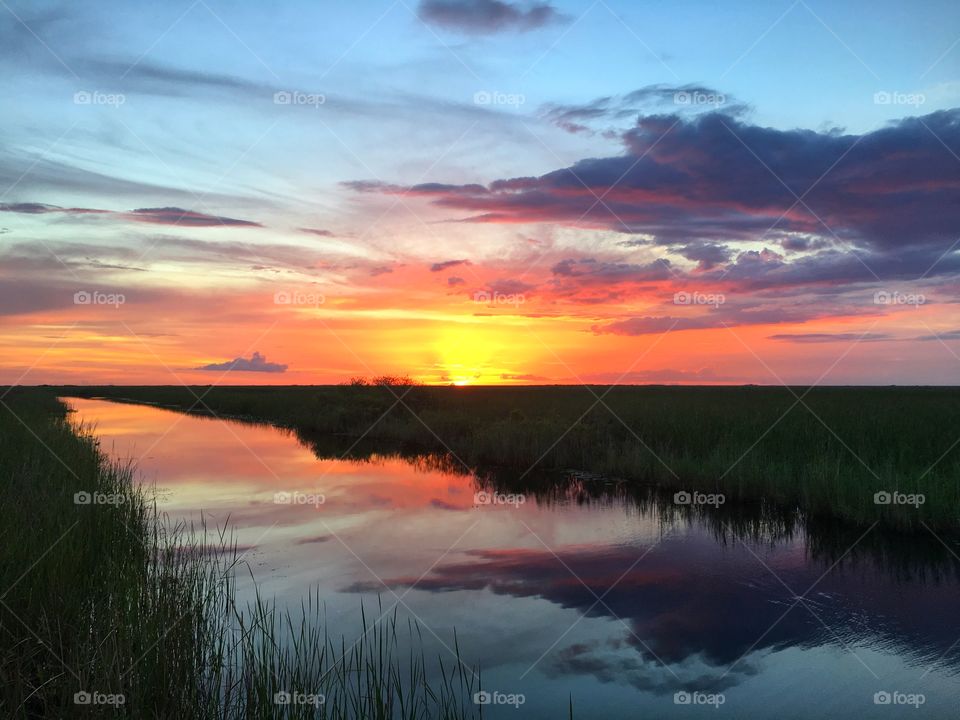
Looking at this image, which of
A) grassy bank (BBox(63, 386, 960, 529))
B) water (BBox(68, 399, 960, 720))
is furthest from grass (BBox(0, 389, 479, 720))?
grassy bank (BBox(63, 386, 960, 529))

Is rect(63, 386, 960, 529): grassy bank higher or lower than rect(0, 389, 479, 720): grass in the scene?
higher

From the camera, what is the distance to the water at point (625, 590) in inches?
256

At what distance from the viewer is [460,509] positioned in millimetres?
14734

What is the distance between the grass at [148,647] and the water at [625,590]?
0.86m

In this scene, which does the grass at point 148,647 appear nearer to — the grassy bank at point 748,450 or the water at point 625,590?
the water at point 625,590

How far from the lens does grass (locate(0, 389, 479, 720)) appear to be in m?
4.76

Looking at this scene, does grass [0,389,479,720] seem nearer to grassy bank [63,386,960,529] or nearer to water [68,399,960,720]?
water [68,399,960,720]

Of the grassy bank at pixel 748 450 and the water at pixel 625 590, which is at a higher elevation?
the grassy bank at pixel 748 450

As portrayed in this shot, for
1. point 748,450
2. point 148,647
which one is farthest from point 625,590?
point 748,450

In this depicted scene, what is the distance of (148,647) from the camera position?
5207mm

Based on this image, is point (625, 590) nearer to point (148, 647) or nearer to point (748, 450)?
point (148, 647)

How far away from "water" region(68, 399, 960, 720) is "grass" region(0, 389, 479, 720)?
2.81ft

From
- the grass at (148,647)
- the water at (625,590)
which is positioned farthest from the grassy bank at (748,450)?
the grass at (148,647)

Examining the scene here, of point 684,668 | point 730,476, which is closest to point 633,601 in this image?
point 684,668
